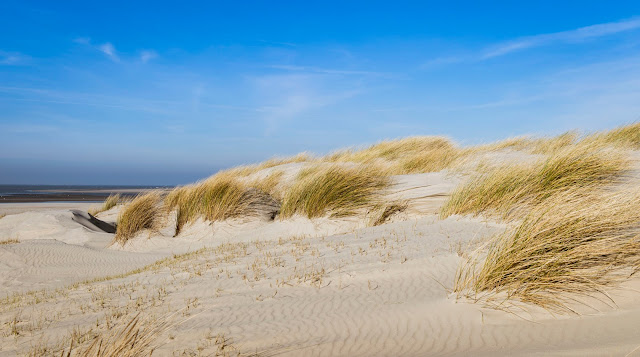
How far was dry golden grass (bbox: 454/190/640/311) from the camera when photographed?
161 inches

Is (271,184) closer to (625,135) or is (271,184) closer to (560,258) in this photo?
(560,258)

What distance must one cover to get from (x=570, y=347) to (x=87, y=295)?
5131 mm

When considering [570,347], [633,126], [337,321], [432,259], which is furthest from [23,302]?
[633,126]

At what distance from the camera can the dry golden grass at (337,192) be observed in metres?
9.61

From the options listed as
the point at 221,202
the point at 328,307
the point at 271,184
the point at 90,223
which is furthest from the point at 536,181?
the point at 90,223

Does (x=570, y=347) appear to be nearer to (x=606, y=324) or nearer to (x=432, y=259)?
(x=606, y=324)

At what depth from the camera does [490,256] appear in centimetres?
436

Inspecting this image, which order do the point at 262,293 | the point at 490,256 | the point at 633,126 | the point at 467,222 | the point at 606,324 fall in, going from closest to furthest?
the point at 606,324 < the point at 490,256 < the point at 262,293 < the point at 467,222 < the point at 633,126

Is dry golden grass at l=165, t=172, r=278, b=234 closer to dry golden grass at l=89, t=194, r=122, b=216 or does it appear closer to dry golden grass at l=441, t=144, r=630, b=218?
dry golden grass at l=441, t=144, r=630, b=218

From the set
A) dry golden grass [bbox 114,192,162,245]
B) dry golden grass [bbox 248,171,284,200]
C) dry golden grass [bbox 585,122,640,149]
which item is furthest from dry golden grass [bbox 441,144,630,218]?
dry golden grass [bbox 114,192,162,245]

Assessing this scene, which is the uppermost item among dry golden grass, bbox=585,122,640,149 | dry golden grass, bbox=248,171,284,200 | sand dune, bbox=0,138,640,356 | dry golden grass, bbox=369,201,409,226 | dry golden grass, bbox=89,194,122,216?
dry golden grass, bbox=585,122,640,149

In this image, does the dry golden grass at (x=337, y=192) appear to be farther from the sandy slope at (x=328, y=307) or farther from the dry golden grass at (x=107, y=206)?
the dry golden grass at (x=107, y=206)

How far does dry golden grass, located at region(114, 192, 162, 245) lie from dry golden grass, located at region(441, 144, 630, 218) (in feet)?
24.2

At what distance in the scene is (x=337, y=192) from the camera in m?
9.72
